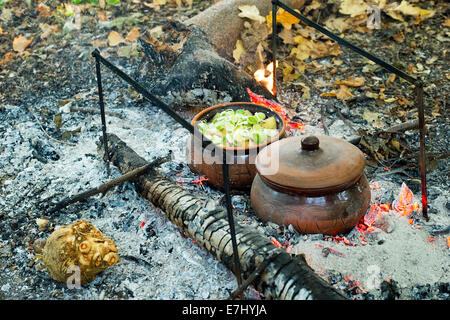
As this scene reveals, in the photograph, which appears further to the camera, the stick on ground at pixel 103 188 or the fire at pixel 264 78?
the fire at pixel 264 78

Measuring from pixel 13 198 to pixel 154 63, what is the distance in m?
2.29

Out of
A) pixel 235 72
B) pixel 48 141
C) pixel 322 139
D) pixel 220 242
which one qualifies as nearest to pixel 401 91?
pixel 235 72

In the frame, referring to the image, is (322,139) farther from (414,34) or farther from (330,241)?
(414,34)

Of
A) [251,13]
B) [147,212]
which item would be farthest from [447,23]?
[147,212]

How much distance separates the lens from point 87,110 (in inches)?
217

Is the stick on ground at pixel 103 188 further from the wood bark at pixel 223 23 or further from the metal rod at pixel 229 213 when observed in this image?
the wood bark at pixel 223 23

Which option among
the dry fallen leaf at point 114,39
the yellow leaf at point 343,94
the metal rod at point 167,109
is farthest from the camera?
the dry fallen leaf at point 114,39

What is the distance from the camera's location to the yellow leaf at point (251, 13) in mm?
6012

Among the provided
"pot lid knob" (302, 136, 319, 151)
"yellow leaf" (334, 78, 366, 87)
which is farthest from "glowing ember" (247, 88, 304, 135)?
"pot lid knob" (302, 136, 319, 151)

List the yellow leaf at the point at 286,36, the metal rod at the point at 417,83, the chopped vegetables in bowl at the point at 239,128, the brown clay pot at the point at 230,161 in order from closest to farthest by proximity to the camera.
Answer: the metal rod at the point at 417,83, the brown clay pot at the point at 230,161, the chopped vegetables in bowl at the point at 239,128, the yellow leaf at the point at 286,36

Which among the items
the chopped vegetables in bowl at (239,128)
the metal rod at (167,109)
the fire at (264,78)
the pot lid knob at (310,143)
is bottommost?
the fire at (264,78)

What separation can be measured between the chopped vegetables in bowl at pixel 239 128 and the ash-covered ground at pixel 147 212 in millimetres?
492

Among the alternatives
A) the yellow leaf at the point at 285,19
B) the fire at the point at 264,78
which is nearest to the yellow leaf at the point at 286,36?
the yellow leaf at the point at 285,19

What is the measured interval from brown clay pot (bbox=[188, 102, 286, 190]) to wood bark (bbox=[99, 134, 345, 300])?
1.18ft
